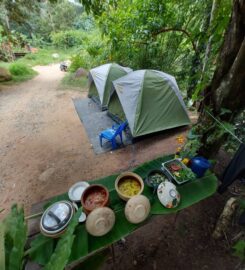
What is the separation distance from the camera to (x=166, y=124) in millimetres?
4293

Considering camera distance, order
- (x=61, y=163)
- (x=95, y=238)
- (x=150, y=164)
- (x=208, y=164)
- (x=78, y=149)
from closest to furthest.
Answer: (x=95, y=238) → (x=208, y=164) → (x=150, y=164) → (x=61, y=163) → (x=78, y=149)

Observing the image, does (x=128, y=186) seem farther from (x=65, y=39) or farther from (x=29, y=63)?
(x=65, y=39)

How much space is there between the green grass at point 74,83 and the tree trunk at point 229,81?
267 inches

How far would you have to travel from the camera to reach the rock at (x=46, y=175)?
331 cm

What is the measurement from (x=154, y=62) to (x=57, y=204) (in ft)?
19.1

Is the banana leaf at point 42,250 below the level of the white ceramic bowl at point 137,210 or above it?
below

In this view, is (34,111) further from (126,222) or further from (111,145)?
(126,222)

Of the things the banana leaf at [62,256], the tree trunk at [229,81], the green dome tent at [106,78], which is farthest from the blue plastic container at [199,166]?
the green dome tent at [106,78]

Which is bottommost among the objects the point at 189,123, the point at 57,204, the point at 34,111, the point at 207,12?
the point at 34,111

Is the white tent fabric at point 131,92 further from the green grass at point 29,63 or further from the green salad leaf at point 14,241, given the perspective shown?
the green grass at point 29,63

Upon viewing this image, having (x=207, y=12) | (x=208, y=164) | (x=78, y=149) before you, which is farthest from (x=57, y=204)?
(x=207, y=12)

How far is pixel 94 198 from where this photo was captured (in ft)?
5.13

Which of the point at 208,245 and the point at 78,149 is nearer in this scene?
the point at 208,245

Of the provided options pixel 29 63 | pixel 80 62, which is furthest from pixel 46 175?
pixel 29 63
